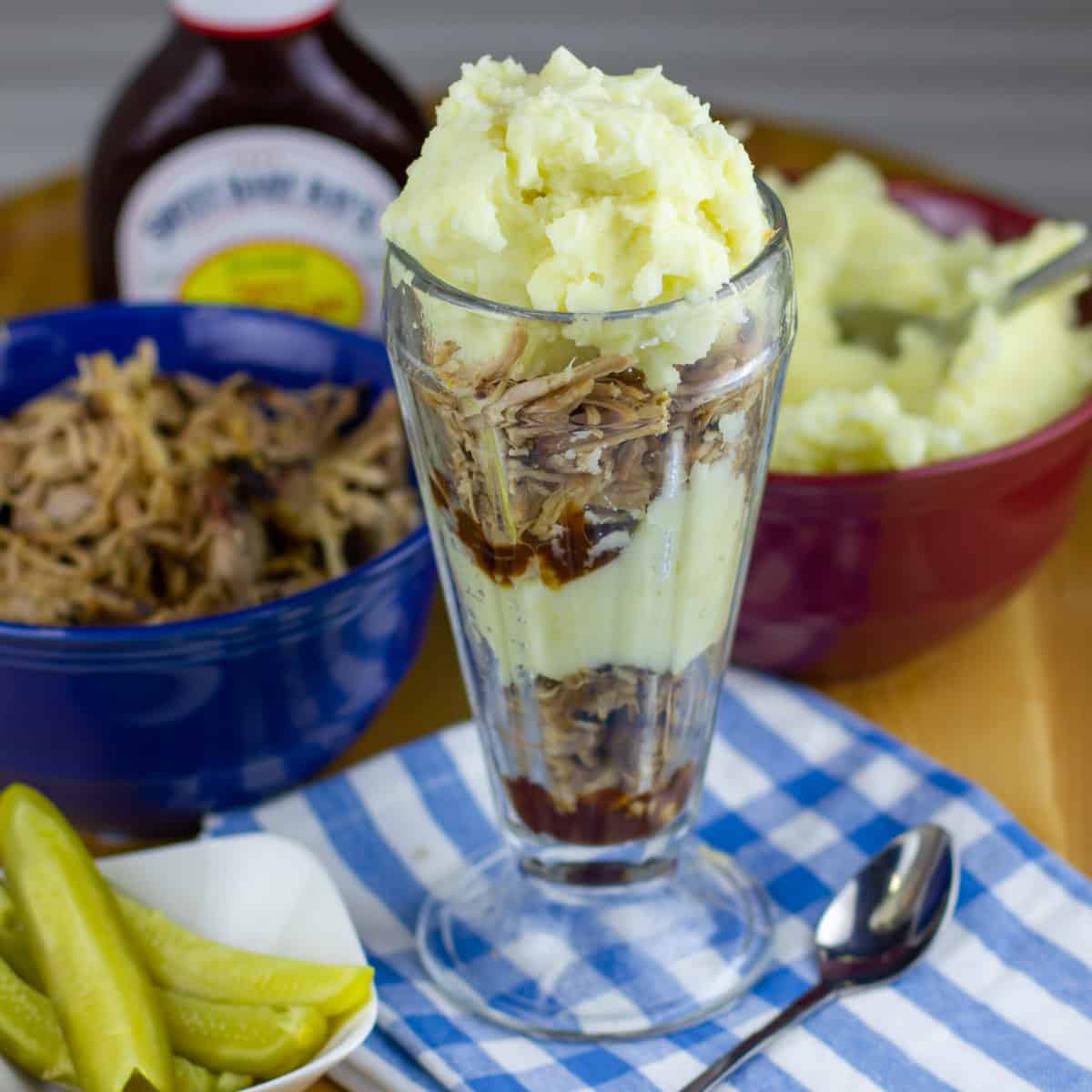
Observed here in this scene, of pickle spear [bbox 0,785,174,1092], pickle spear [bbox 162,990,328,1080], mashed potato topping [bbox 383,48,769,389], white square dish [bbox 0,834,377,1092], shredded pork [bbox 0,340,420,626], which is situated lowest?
white square dish [bbox 0,834,377,1092]

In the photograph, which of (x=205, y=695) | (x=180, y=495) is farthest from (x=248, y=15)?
(x=205, y=695)

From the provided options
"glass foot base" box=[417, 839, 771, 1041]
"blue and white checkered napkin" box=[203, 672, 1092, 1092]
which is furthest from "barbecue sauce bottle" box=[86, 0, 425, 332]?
"glass foot base" box=[417, 839, 771, 1041]

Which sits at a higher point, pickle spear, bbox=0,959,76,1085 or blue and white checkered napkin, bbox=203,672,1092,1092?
pickle spear, bbox=0,959,76,1085

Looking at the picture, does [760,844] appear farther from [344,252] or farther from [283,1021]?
[344,252]

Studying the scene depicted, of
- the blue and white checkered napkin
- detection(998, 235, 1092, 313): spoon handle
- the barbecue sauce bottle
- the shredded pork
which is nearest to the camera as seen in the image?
the blue and white checkered napkin

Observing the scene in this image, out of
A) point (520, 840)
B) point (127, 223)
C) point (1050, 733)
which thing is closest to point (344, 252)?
point (127, 223)

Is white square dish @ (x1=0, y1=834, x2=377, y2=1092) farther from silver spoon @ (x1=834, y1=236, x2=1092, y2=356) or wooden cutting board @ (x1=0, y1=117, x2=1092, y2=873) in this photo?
silver spoon @ (x1=834, y1=236, x2=1092, y2=356)

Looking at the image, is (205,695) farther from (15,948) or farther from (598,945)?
(598,945)
